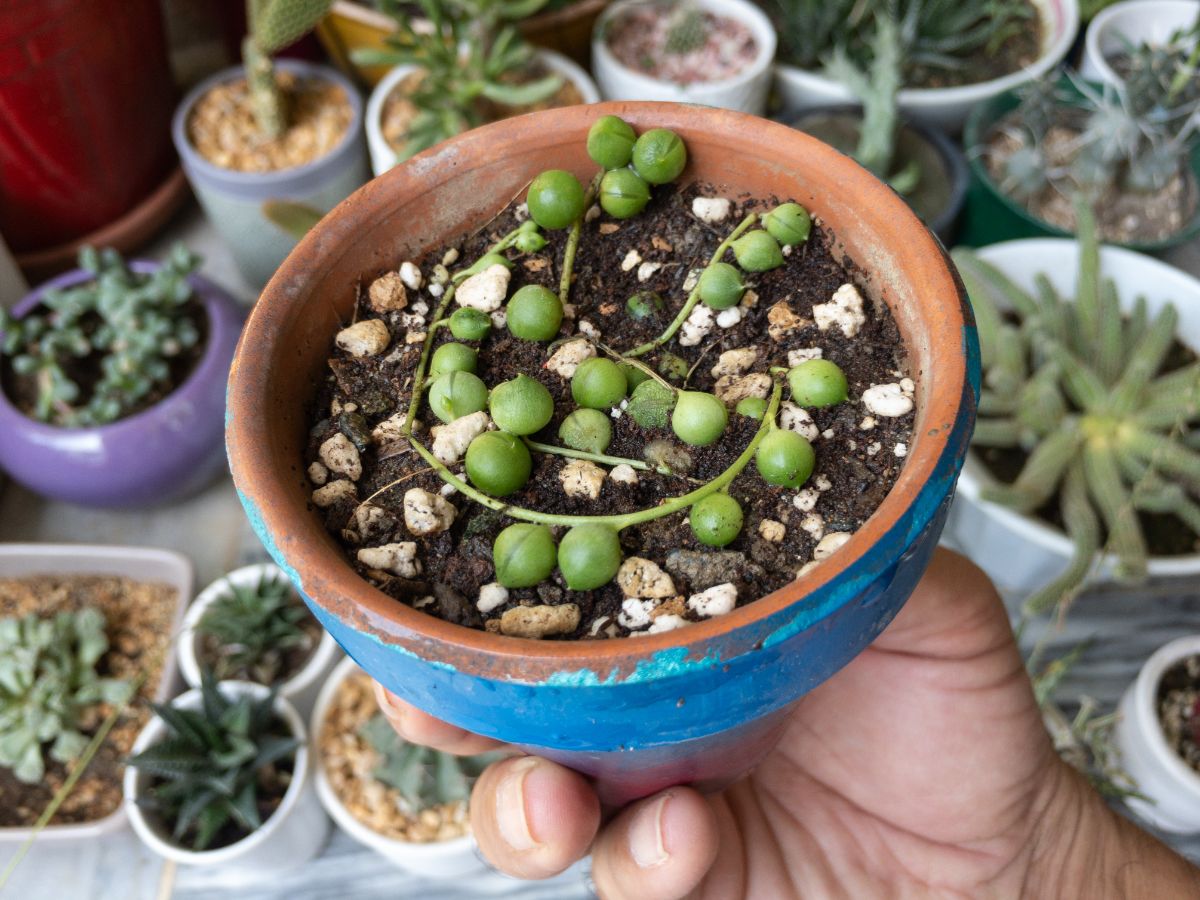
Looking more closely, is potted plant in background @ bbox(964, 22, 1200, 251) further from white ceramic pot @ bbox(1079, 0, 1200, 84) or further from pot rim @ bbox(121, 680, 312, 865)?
pot rim @ bbox(121, 680, 312, 865)

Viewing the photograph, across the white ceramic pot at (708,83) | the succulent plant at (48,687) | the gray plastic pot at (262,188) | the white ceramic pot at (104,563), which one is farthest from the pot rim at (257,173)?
the succulent plant at (48,687)

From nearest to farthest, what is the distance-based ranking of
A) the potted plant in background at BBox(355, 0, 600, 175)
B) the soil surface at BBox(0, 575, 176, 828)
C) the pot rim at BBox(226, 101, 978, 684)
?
1. the pot rim at BBox(226, 101, 978, 684)
2. the soil surface at BBox(0, 575, 176, 828)
3. the potted plant in background at BBox(355, 0, 600, 175)

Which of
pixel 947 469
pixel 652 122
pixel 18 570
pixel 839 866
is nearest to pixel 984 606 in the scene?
pixel 839 866

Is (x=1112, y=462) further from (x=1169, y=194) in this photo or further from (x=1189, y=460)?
(x=1169, y=194)

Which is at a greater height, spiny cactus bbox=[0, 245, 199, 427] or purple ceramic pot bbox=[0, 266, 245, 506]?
spiny cactus bbox=[0, 245, 199, 427]

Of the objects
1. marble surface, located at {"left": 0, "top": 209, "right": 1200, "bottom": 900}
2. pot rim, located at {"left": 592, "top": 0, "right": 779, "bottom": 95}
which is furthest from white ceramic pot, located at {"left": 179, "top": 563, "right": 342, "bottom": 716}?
pot rim, located at {"left": 592, "top": 0, "right": 779, "bottom": 95}

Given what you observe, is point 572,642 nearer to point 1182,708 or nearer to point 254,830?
point 254,830

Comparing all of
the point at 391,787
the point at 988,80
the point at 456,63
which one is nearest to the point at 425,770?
the point at 391,787
